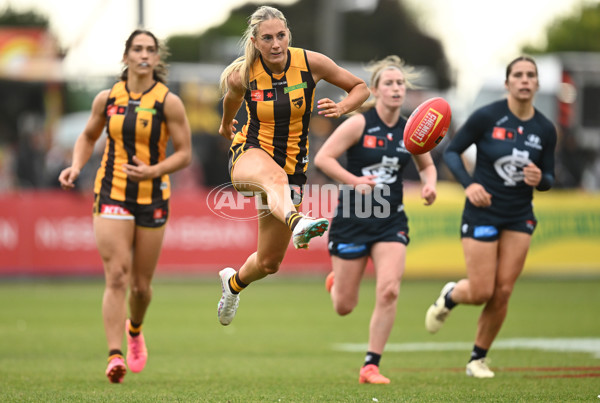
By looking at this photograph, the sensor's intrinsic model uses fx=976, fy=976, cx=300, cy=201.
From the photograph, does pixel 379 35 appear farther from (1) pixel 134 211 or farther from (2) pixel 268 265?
(2) pixel 268 265

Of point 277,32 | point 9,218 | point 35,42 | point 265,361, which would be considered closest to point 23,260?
point 9,218

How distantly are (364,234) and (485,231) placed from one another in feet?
3.47

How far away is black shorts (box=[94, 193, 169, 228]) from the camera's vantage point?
812cm

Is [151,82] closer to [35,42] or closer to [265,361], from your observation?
[265,361]

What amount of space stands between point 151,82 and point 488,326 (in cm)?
366

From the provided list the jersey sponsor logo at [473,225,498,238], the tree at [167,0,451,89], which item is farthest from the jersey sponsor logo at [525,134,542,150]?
the tree at [167,0,451,89]

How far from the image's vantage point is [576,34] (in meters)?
51.2

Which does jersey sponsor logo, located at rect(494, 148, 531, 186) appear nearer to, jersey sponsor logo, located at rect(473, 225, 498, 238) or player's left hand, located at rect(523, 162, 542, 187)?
player's left hand, located at rect(523, 162, 542, 187)

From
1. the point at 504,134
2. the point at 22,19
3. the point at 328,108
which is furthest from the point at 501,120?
the point at 22,19

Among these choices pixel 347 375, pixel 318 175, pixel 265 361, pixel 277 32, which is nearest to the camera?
pixel 277 32

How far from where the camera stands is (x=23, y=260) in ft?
57.8

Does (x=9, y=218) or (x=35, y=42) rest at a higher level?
(x=35, y=42)

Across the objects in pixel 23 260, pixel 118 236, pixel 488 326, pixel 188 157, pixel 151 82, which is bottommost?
pixel 23 260

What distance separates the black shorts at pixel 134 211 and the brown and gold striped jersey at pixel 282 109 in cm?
123
